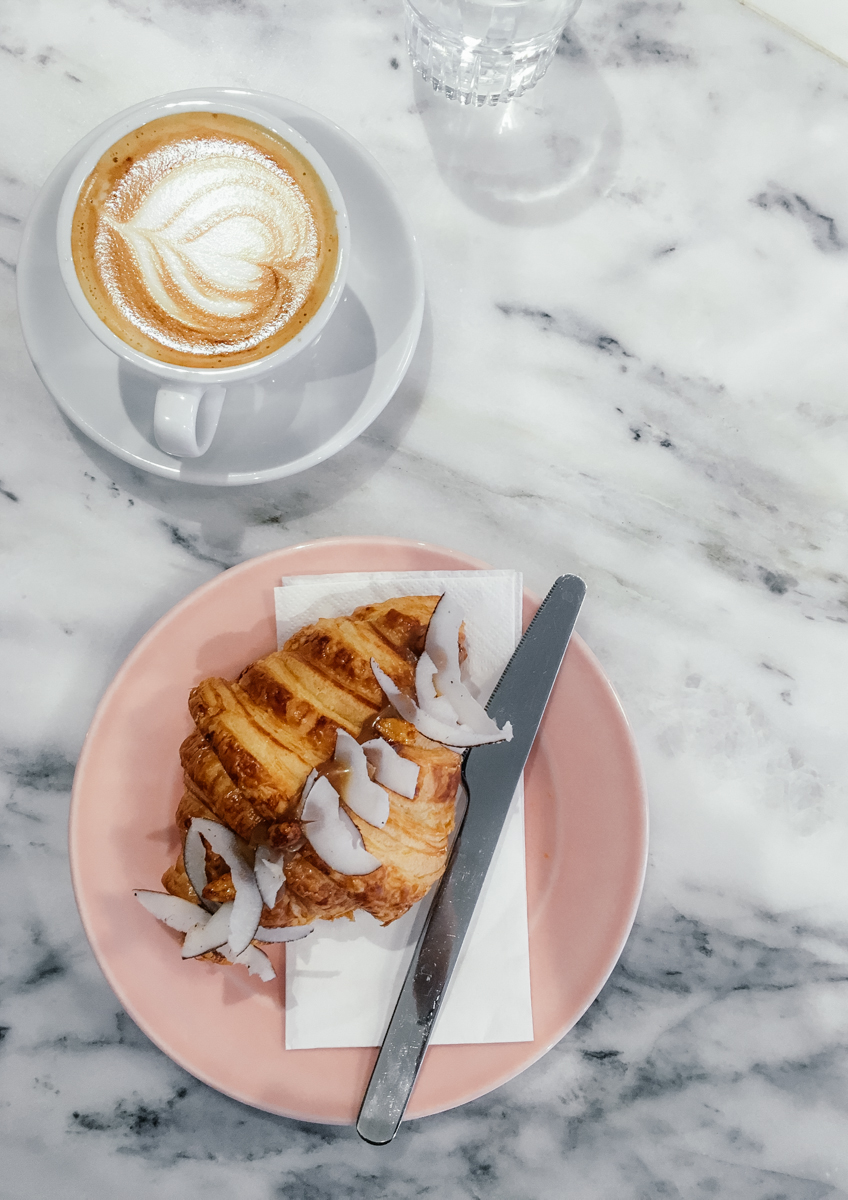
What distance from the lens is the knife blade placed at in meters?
1.06

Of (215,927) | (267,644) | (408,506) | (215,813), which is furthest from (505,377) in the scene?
(215,927)

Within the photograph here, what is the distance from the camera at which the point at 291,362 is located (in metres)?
1.09

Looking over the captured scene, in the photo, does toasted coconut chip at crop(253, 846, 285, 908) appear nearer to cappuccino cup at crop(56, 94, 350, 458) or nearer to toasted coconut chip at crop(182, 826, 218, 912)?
toasted coconut chip at crop(182, 826, 218, 912)

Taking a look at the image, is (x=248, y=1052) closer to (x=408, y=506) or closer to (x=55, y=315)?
(x=408, y=506)

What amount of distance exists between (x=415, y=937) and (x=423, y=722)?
1.06 feet

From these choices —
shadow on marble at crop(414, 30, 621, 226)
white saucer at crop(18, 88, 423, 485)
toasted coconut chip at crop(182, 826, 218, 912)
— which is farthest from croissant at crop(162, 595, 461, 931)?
shadow on marble at crop(414, 30, 621, 226)

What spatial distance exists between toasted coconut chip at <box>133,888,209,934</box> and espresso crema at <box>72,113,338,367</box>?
0.59 meters

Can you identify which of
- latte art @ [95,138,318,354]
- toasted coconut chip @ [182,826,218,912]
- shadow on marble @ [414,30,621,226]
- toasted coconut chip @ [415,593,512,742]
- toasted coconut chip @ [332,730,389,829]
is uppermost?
shadow on marble @ [414,30,621,226]

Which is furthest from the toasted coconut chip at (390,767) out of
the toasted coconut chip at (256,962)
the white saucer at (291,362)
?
the white saucer at (291,362)

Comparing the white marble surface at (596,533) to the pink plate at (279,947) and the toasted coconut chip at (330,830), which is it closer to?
the pink plate at (279,947)

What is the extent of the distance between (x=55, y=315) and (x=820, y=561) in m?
1.08

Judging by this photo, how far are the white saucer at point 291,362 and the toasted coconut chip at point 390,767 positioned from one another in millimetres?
355

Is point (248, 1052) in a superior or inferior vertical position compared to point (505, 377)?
inferior

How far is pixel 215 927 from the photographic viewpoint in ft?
3.10
